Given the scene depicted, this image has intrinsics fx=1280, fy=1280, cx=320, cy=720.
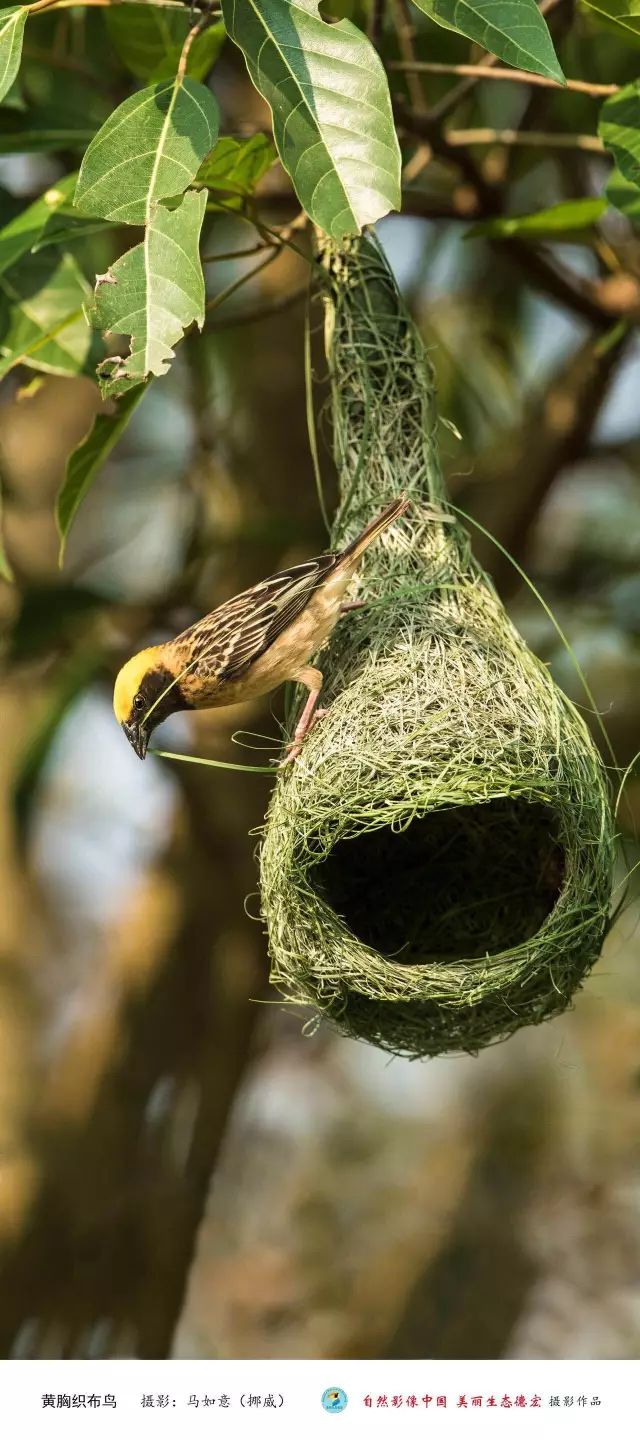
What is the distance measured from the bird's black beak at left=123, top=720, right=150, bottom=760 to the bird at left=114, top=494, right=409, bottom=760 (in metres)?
0.01

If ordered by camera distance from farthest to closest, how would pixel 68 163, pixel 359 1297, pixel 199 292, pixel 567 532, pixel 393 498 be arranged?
pixel 359 1297 < pixel 567 532 < pixel 68 163 < pixel 393 498 < pixel 199 292

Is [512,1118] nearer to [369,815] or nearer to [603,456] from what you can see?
[603,456]

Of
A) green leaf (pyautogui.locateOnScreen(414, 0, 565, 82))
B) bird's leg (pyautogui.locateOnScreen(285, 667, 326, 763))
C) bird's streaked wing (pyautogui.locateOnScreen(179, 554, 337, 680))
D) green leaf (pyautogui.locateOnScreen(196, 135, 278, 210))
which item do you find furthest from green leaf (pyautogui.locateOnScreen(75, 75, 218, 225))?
bird's leg (pyautogui.locateOnScreen(285, 667, 326, 763))

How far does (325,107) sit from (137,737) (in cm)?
86

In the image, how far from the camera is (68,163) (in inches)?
115

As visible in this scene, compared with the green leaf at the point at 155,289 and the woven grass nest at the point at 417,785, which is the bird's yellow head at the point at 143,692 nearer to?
the woven grass nest at the point at 417,785

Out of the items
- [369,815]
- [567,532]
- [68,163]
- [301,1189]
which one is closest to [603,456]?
[567,532]

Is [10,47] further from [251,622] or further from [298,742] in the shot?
[298,742]

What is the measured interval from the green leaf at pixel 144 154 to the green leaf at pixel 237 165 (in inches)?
6.1

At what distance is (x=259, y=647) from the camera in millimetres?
1674

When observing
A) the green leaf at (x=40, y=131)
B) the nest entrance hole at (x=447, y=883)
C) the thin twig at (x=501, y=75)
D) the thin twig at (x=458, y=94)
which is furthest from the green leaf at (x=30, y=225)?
the nest entrance hole at (x=447, y=883)

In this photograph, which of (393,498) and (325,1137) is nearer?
(393,498)

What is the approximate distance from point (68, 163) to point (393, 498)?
159cm
